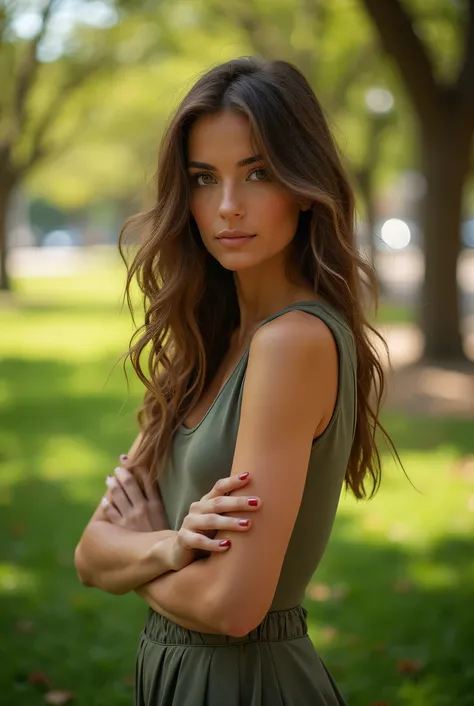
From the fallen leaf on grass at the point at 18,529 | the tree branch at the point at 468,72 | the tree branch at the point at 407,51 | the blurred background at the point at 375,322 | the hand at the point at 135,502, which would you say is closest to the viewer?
the hand at the point at 135,502

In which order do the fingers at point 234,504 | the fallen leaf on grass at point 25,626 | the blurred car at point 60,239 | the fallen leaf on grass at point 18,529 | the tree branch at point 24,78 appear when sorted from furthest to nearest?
the blurred car at point 60,239 < the tree branch at point 24,78 < the fallen leaf on grass at point 18,529 < the fallen leaf on grass at point 25,626 < the fingers at point 234,504

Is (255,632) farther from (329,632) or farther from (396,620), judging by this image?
(396,620)

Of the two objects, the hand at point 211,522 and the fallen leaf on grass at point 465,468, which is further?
the fallen leaf on grass at point 465,468

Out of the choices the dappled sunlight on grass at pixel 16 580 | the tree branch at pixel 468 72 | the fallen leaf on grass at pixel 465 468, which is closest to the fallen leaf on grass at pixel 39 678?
the dappled sunlight on grass at pixel 16 580

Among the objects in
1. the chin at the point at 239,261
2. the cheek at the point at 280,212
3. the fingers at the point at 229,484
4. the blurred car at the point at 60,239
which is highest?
the cheek at the point at 280,212

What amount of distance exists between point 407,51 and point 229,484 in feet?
38.3

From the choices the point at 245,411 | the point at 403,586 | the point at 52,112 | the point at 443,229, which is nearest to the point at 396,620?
the point at 403,586

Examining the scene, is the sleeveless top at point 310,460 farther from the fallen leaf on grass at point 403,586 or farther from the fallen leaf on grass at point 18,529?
the fallen leaf on grass at point 18,529

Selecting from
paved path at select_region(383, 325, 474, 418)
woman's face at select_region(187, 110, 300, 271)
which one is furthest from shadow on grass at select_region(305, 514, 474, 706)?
paved path at select_region(383, 325, 474, 418)

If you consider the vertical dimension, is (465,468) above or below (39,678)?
below

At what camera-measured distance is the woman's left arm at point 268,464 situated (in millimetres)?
2037

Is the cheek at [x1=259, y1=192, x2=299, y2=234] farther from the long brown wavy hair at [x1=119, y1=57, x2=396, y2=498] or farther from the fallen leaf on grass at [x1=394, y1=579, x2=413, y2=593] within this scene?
the fallen leaf on grass at [x1=394, y1=579, x2=413, y2=593]

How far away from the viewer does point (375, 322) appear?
10.0 ft

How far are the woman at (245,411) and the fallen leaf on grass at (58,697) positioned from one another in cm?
232
